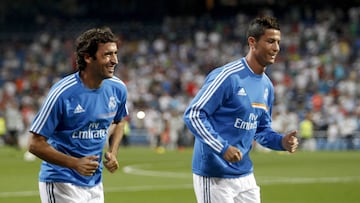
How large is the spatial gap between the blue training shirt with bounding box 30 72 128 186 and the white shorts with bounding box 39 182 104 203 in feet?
0.14

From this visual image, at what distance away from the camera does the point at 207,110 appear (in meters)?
8.68

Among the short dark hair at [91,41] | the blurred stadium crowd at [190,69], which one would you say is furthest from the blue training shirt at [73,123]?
the blurred stadium crowd at [190,69]

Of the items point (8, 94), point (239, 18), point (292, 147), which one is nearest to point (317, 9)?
point (239, 18)

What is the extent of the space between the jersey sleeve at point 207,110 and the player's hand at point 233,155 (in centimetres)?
16

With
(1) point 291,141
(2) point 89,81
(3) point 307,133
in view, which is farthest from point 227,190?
(3) point 307,133

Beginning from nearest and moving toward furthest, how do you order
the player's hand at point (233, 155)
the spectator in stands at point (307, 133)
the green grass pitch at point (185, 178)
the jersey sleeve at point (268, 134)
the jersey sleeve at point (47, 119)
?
1. the jersey sleeve at point (47, 119)
2. the player's hand at point (233, 155)
3. the jersey sleeve at point (268, 134)
4. the green grass pitch at point (185, 178)
5. the spectator in stands at point (307, 133)

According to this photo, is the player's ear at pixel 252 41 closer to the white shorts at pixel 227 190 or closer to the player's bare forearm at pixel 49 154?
the white shorts at pixel 227 190

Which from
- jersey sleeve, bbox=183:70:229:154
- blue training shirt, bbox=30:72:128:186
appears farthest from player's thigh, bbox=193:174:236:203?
blue training shirt, bbox=30:72:128:186

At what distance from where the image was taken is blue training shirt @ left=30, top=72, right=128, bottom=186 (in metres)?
8.00

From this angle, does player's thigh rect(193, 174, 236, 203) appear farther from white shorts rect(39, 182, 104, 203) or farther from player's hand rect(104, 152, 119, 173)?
white shorts rect(39, 182, 104, 203)

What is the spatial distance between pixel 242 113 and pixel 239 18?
3910cm

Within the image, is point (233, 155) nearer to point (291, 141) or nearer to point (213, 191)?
point (213, 191)

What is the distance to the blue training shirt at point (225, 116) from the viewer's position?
8.66m

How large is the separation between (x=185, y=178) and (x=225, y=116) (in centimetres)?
1539
